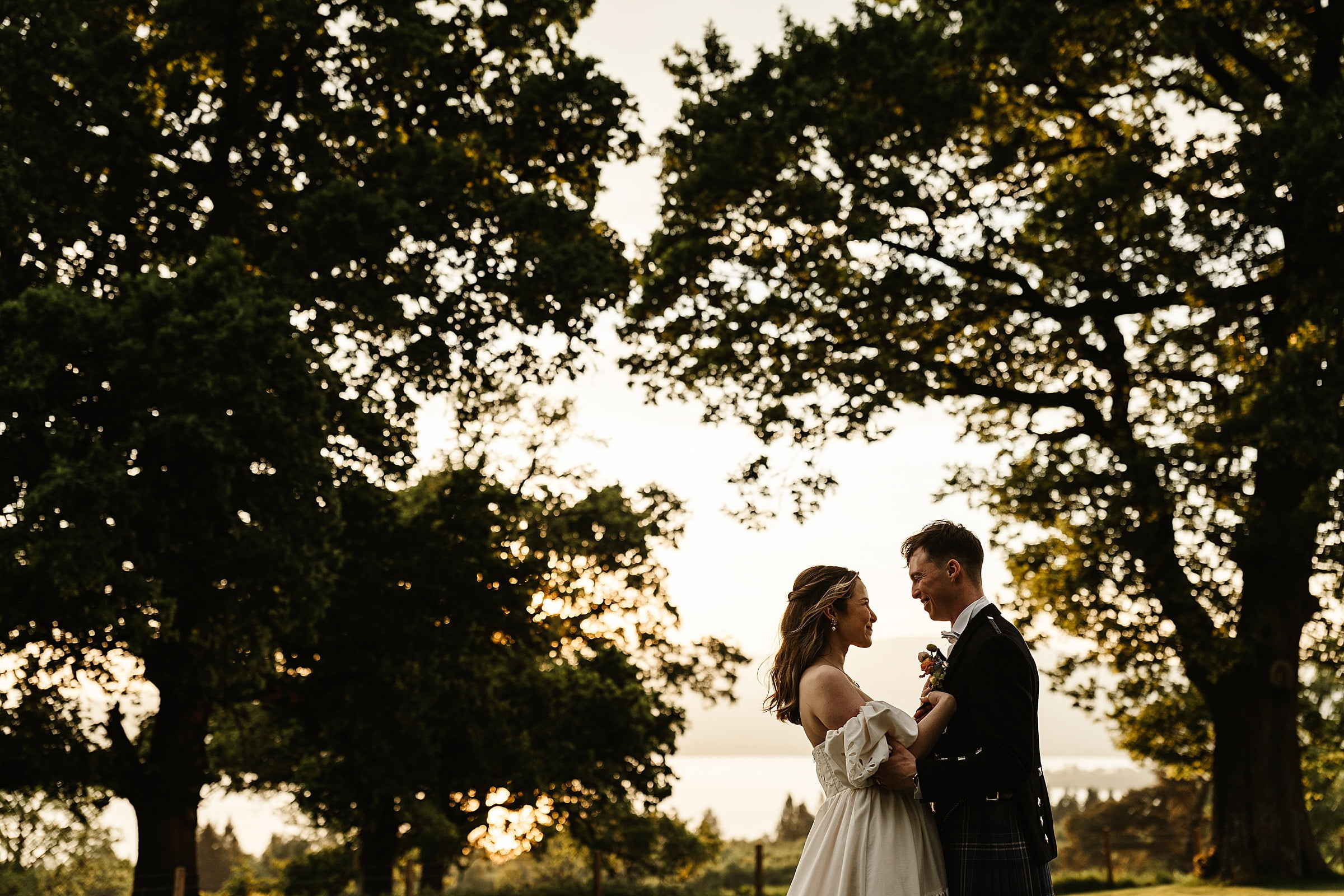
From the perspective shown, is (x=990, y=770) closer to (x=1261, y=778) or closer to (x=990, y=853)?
(x=990, y=853)

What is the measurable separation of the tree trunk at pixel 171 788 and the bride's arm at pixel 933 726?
14411 mm

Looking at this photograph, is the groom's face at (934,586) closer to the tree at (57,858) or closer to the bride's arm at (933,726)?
the bride's arm at (933,726)

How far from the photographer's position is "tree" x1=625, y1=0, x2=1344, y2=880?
15.7 m

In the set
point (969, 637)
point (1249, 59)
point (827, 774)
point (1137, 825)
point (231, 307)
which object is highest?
point (1249, 59)

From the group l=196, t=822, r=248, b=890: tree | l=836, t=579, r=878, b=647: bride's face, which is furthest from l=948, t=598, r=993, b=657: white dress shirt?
l=196, t=822, r=248, b=890: tree

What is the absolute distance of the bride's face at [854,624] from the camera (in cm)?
495

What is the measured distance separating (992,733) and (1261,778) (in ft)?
53.5

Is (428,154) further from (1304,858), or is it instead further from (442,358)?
(1304,858)

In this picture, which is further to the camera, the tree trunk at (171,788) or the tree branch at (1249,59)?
the tree branch at (1249,59)

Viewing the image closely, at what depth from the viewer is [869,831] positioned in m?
4.71

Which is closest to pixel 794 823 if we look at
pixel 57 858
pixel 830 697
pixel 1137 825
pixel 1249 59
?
pixel 1137 825

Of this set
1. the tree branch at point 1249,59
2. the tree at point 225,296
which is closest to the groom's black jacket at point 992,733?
the tree at point 225,296

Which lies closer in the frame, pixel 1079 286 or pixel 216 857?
pixel 1079 286

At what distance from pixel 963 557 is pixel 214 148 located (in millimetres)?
15729
